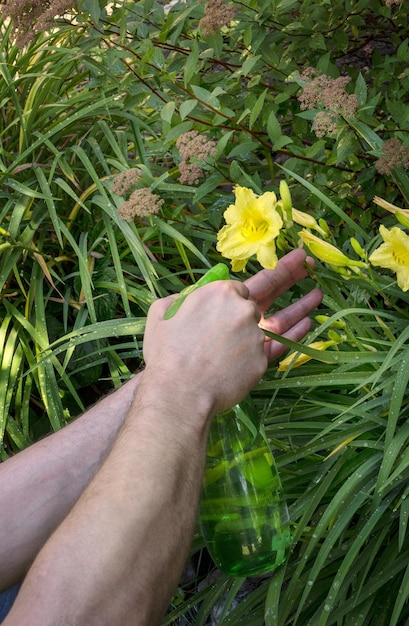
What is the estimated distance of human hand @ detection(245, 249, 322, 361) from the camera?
4.62 feet

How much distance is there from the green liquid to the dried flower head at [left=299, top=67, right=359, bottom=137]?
612mm

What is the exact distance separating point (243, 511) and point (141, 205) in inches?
26.2

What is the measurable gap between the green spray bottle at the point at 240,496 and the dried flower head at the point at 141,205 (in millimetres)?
503

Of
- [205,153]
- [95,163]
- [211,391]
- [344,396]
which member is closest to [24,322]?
[95,163]

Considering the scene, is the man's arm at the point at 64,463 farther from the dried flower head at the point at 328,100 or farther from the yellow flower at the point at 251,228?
the dried flower head at the point at 328,100

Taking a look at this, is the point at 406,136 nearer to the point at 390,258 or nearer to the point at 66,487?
the point at 390,258

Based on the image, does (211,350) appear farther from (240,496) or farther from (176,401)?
(240,496)

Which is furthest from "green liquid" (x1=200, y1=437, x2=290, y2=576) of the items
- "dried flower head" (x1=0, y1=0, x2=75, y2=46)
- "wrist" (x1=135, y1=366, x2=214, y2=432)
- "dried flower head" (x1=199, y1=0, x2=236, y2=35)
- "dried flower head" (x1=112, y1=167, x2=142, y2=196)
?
"dried flower head" (x1=0, y1=0, x2=75, y2=46)

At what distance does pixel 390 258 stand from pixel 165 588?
0.61 m

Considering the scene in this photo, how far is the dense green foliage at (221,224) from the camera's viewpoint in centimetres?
146

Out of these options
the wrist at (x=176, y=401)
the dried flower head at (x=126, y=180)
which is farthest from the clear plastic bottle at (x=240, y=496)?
the dried flower head at (x=126, y=180)

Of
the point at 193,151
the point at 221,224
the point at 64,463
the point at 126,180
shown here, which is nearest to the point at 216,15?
the point at 193,151

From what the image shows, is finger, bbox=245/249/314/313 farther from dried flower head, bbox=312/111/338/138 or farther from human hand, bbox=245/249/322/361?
dried flower head, bbox=312/111/338/138

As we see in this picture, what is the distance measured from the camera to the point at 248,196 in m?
1.32
